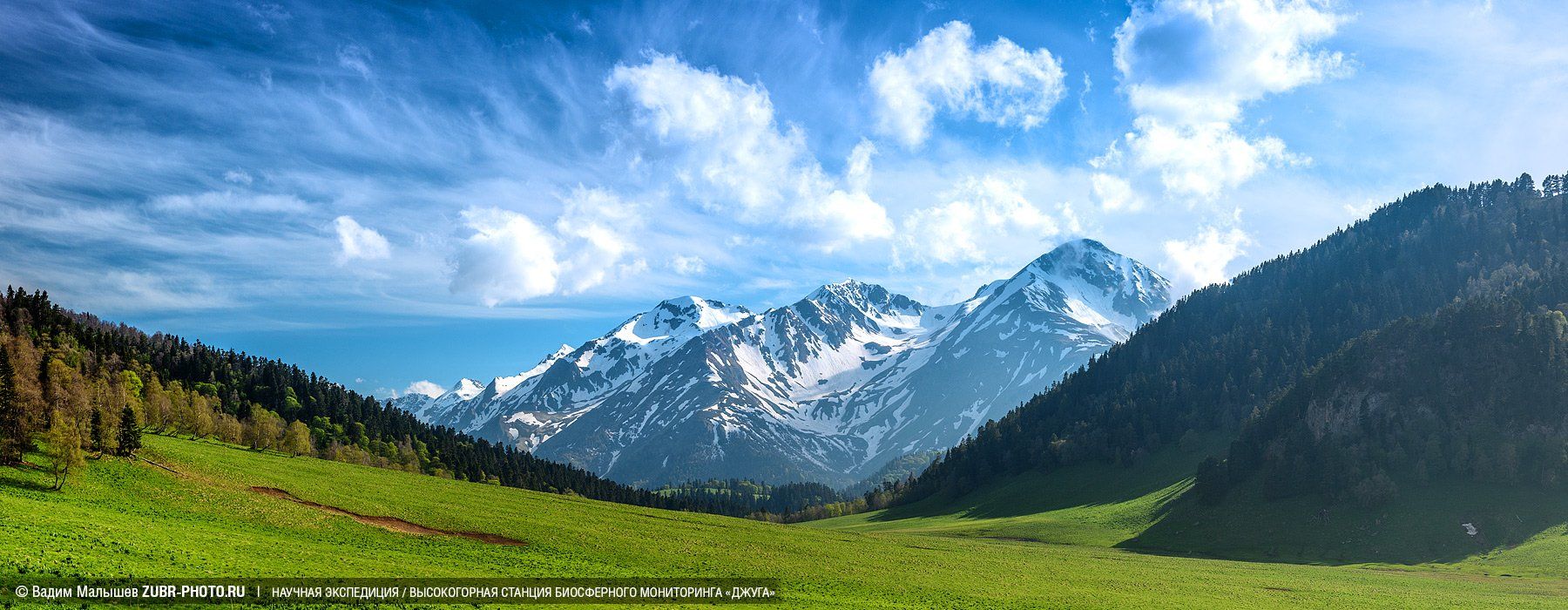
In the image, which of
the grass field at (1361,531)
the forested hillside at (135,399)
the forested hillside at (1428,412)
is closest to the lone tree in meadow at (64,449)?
the forested hillside at (135,399)

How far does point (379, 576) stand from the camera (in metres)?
44.3

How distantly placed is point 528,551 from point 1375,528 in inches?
5684

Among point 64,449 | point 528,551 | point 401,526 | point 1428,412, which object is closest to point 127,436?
point 64,449

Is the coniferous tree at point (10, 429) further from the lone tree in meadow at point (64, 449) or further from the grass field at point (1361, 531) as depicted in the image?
the grass field at point (1361, 531)

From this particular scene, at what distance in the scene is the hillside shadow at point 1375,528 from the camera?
120250 mm

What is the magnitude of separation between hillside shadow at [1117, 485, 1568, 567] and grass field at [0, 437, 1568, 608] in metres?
19.7

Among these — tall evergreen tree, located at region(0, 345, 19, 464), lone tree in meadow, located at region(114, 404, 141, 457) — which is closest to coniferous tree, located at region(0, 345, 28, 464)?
tall evergreen tree, located at region(0, 345, 19, 464)

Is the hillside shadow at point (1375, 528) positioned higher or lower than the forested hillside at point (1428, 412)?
lower

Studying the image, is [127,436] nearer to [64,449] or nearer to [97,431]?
[97,431]

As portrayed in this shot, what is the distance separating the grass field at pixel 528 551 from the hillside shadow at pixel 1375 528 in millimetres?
19662

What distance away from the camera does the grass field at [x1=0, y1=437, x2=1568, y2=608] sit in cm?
4478

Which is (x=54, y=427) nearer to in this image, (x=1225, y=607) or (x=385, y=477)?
(x=385, y=477)

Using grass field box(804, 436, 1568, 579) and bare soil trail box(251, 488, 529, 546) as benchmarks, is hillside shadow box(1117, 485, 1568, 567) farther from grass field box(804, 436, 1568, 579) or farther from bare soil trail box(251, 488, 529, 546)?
bare soil trail box(251, 488, 529, 546)

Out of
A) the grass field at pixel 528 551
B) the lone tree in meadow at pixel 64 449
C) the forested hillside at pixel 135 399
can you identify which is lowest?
the grass field at pixel 528 551
